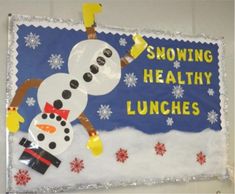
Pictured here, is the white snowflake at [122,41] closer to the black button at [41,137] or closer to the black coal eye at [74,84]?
the black coal eye at [74,84]

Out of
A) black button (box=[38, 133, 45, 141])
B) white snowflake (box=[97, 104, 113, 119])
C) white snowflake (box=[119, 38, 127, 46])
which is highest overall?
white snowflake (box=[119, 38, 127, 46])

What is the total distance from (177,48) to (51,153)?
2.81ft

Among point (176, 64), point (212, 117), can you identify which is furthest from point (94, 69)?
point (212, 117)

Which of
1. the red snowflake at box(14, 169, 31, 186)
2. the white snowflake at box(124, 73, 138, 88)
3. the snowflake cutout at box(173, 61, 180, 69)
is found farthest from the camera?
the snowflake cutout at box(173, 61, 180, 69)

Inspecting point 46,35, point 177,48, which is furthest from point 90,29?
point 177,48

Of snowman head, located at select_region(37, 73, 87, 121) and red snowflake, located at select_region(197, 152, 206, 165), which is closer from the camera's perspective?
snowman head, located at select_region(37, 73, 87, 121)

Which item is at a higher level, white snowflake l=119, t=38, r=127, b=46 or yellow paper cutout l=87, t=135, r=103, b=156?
white snowflake l=119, t=38, r=127, b=46

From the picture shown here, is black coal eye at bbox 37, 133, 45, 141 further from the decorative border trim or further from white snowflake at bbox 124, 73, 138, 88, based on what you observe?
white snowflake at bbox 124, 73, 138, 88

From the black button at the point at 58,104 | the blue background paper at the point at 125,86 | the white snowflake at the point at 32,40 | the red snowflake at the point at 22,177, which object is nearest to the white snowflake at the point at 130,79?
the blue background paper at the point at 125,86

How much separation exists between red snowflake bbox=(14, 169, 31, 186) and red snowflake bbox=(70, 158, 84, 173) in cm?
20

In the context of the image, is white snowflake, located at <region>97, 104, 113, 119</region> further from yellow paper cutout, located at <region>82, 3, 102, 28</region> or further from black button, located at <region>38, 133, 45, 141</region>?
yellow paper cutout, located at <region>82, 3, 102, 28</region>

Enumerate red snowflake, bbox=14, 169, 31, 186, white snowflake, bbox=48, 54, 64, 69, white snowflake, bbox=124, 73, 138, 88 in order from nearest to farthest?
red snowflake, bbox=14, 169, 31, 186 → white snowflake, bbox=48, 54, 64, 69 → white snowflake, bbox=124, 73, 138, 88

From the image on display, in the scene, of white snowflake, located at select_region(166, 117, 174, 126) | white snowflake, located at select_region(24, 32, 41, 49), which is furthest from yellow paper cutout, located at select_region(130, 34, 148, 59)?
white snowflake, located at select_region(24, 32, 41, 49)

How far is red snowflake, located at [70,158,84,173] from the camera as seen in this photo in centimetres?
148
